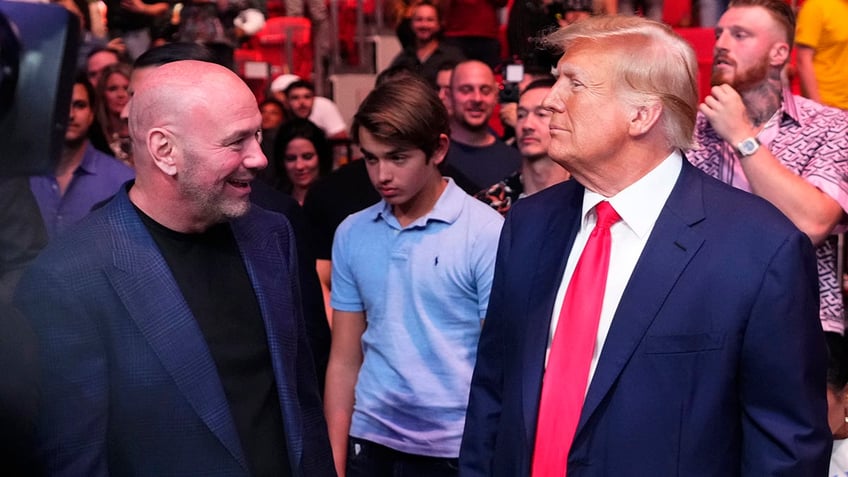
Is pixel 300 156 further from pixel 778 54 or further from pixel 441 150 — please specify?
pixel 778 54

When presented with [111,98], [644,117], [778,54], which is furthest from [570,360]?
[111,98]

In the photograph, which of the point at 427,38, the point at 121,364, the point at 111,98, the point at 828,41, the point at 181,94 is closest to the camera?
the point at 121,364

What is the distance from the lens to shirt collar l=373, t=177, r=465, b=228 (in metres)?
3.82

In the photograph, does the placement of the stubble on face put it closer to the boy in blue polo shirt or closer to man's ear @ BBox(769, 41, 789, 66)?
the boy in blue polo shirt

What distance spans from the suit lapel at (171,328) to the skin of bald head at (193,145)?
0.43 feet

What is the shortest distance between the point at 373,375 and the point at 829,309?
55.5 inches

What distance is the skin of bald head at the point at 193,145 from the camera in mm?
2826

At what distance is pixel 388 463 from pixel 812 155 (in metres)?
1.57

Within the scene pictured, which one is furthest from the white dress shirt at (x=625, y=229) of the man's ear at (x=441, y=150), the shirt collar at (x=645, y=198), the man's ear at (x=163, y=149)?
the man's ear at (x=441, y=150)

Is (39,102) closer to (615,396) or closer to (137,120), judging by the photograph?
(137,120)

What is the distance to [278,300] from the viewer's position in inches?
116

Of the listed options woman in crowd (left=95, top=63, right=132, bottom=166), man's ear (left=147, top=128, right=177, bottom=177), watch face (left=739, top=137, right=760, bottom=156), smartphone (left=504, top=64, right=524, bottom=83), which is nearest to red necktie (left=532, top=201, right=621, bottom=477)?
man's ear (left=147, top=128, right=177, bottom=177)

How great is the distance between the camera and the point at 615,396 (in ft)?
8.65

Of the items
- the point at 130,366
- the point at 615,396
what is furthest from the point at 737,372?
the point at 130,366
